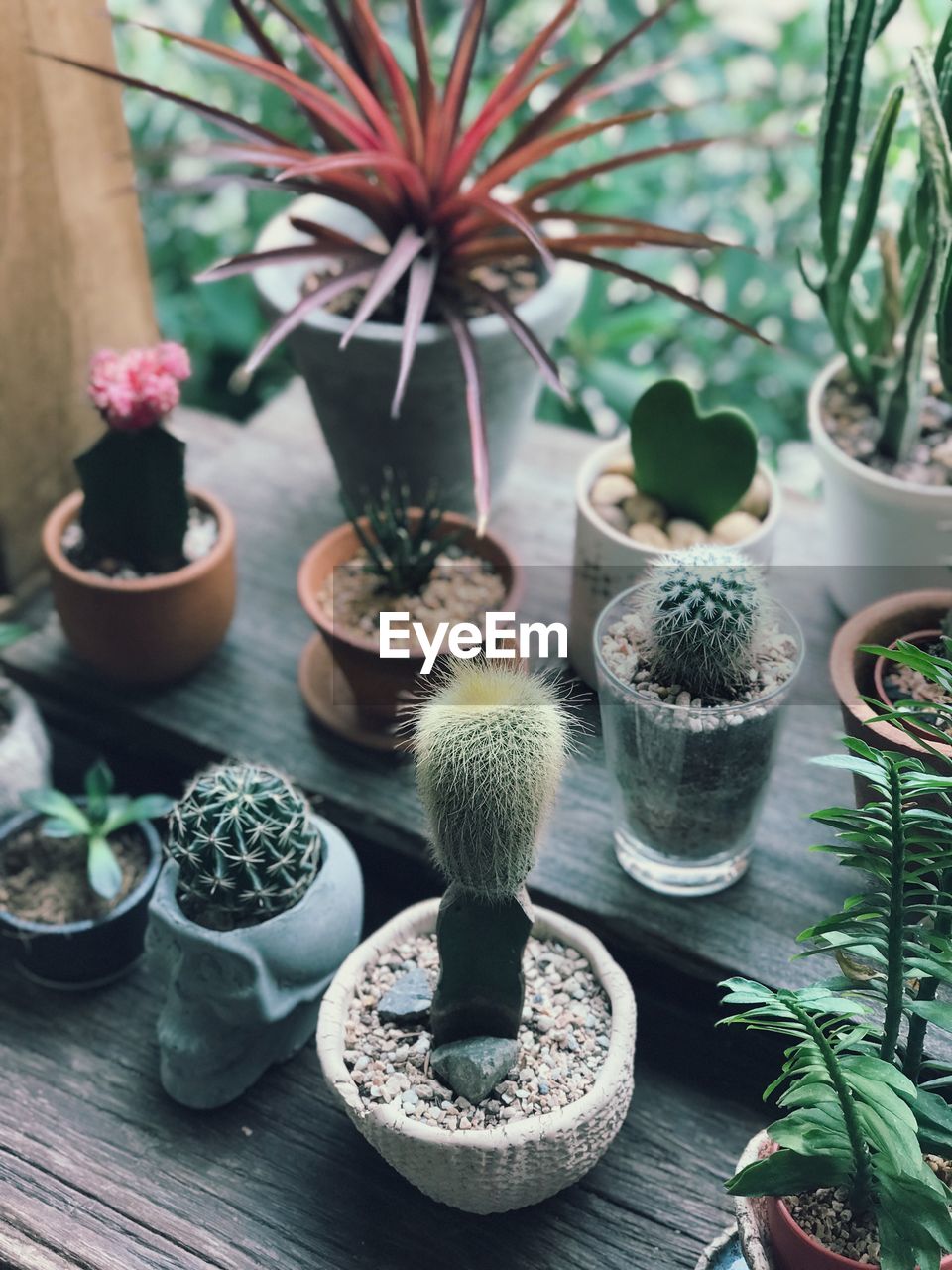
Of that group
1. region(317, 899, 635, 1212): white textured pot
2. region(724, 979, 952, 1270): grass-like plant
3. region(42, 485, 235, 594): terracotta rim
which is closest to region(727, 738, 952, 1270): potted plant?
region(724, 979, 952, 1270): grass-like plant

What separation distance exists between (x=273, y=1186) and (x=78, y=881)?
378 millimetres

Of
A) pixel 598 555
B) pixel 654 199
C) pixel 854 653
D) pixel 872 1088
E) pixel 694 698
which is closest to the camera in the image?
pixel 872 1088

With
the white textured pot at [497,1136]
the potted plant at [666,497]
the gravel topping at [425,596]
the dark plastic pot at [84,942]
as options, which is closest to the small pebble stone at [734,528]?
the potted plant at [666,497]

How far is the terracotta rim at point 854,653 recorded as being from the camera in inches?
45.3

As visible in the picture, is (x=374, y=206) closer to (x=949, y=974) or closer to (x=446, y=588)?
(x=446, y=588)

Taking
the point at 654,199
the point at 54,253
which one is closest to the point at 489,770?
the point at 54,253

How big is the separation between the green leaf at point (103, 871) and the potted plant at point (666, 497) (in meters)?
0.53

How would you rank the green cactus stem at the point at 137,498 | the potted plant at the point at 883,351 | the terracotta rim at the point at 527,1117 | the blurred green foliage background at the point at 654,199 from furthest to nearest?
the blurred green foliage background at the point at 654,199, the green cactus stem at the point at 137,498, the potted plant at the point at 883,351, the terracotta rim at the point at 527,1117

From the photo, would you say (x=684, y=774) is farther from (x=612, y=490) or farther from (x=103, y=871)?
(x=103, y=871)

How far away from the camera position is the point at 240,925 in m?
1.16

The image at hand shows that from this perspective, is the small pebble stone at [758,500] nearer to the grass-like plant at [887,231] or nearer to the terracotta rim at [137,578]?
the grass-like plant at [887,231]

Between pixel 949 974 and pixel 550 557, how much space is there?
0.84 meters

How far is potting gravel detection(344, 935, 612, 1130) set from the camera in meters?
1.08

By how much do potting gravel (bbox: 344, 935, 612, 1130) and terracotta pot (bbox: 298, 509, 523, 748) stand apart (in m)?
0.27
